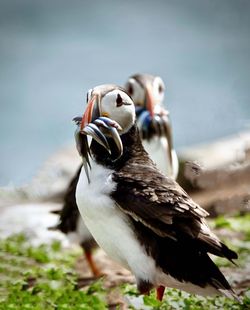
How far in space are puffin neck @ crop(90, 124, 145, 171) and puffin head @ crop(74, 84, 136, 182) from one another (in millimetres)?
25

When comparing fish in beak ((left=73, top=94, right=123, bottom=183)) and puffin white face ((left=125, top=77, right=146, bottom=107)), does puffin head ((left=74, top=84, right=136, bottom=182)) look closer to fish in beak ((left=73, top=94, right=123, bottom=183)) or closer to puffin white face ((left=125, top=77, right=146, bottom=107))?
fish in beak ((left=73, top=94, right=123, bottom=183))

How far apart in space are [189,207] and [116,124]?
1.91 feet

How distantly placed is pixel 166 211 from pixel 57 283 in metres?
2.15

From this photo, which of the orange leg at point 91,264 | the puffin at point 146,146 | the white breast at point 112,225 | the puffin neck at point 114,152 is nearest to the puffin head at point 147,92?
the puffin at point 146,146

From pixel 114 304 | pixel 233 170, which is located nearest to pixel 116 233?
pixel 114 304

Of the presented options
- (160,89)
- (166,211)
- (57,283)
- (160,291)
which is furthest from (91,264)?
(166,211)

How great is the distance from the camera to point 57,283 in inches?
224

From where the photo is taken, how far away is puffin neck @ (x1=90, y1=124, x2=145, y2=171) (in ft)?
13.4

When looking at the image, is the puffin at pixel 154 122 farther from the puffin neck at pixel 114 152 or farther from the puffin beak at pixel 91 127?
the puffin beak at pixel 91 127

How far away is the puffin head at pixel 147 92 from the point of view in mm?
6285

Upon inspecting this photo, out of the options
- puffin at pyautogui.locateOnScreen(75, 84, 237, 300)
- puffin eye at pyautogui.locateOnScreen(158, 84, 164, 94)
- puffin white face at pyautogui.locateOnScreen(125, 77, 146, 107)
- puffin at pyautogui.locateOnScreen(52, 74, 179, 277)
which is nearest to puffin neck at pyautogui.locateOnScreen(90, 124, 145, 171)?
puffin at pyautogui.locateOnScreen(75, 84, 237, 300)

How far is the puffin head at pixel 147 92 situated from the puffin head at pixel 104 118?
212 cm

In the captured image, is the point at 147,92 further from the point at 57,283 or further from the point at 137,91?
the point at 57,283

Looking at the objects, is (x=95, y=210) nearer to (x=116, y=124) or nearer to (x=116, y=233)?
(x=116, y=233)
